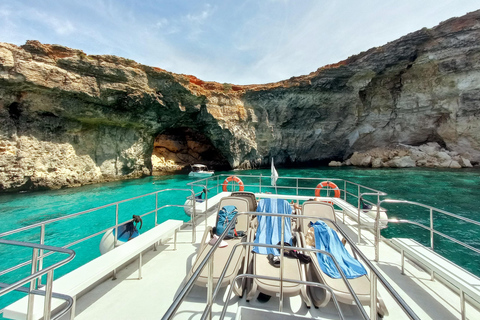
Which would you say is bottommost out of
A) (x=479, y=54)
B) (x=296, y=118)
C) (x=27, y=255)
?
(x=27, y=255)

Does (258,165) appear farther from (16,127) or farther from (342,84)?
(16,127)

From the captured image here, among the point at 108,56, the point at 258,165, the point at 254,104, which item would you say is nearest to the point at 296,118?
the point at 254,104

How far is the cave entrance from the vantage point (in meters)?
31.8

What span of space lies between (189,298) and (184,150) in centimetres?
3328

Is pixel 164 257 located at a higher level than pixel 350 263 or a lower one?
lower

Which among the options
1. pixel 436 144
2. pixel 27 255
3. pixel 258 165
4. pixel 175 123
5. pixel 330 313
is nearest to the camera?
pixel 330 313

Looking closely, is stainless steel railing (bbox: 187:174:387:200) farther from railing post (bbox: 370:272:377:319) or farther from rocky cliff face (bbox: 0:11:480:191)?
rocky cliff face (bbox: 0:11:480:191)

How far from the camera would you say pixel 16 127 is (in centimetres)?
1358

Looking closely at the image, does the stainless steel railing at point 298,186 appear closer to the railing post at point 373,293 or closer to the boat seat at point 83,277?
the railing post at point 373,293

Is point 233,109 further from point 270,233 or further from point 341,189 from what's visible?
point 270,233

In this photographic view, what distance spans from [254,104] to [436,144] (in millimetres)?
23444

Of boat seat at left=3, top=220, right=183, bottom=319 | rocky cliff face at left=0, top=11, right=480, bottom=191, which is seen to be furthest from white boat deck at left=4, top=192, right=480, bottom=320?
rocky cliff face at left=0, top=11, right=480, bottom=191

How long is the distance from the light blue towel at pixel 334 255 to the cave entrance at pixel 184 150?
28.2 m

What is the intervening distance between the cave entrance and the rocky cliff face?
37.9 inches
